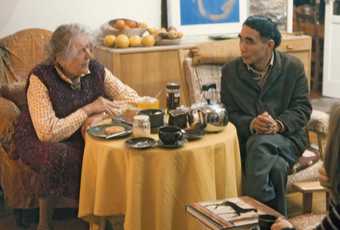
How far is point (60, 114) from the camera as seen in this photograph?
303 cm

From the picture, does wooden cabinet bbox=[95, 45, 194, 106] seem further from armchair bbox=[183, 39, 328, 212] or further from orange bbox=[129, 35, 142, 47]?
armchair bbox=[183, 39, 328, 212]

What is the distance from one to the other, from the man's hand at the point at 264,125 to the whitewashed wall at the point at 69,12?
1.90m

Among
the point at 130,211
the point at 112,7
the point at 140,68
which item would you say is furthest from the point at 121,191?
the point at 112,7

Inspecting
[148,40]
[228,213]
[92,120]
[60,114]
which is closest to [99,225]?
[92,120]

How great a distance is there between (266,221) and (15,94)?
78.9 inches

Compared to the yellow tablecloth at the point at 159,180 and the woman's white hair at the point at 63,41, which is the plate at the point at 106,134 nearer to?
the yellow tablecloth at the point at 159,180

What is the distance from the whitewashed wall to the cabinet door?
246 cm

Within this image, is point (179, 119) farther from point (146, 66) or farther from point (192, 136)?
point (146, 66)

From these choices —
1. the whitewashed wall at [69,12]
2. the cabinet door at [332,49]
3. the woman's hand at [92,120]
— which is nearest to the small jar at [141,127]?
the woman's hand at [92,120]

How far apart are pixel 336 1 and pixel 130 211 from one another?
4.58 metres

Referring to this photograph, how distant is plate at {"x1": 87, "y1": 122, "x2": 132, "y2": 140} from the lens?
2.60 metres

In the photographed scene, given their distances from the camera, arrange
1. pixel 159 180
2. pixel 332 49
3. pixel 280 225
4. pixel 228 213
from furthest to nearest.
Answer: pixel 332 49 → pixel 159 180 → pixel 228 213 → pixel 280 225

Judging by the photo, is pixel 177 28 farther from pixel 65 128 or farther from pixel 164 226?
pixel 164 226

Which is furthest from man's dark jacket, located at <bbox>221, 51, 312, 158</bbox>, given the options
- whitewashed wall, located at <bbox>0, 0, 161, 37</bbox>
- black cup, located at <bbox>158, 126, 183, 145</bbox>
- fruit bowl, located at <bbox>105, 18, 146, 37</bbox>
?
whitewashed wall, located at <bbox>0, 0, 161, 37</bbox>
